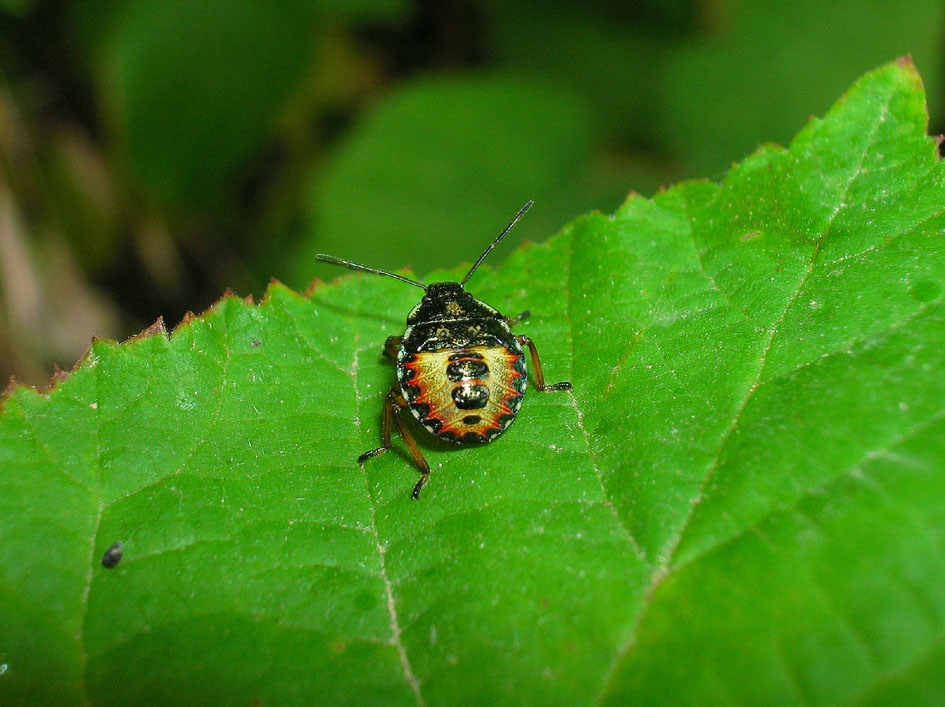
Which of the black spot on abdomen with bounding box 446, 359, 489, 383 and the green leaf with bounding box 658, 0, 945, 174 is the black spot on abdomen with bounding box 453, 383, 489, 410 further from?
the green leaf with bounding box 658, 0, 945, 174

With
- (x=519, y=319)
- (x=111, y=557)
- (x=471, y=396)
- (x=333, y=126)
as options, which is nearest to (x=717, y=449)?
(x=471, y=396)

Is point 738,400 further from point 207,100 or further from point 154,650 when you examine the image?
point 207,100

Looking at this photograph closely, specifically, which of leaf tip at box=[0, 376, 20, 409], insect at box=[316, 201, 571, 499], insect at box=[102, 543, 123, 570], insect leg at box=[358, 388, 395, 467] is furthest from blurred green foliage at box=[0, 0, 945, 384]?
insect at box=[102, 543, 123, 570]

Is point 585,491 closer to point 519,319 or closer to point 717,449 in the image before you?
point 717,449

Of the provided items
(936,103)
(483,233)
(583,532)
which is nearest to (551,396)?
(583,532)

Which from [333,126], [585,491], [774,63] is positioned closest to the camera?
[585,491]

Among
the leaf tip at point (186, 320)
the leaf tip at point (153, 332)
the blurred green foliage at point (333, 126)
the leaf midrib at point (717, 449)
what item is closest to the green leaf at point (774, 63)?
the blurred green foliage at point (333, 126)
